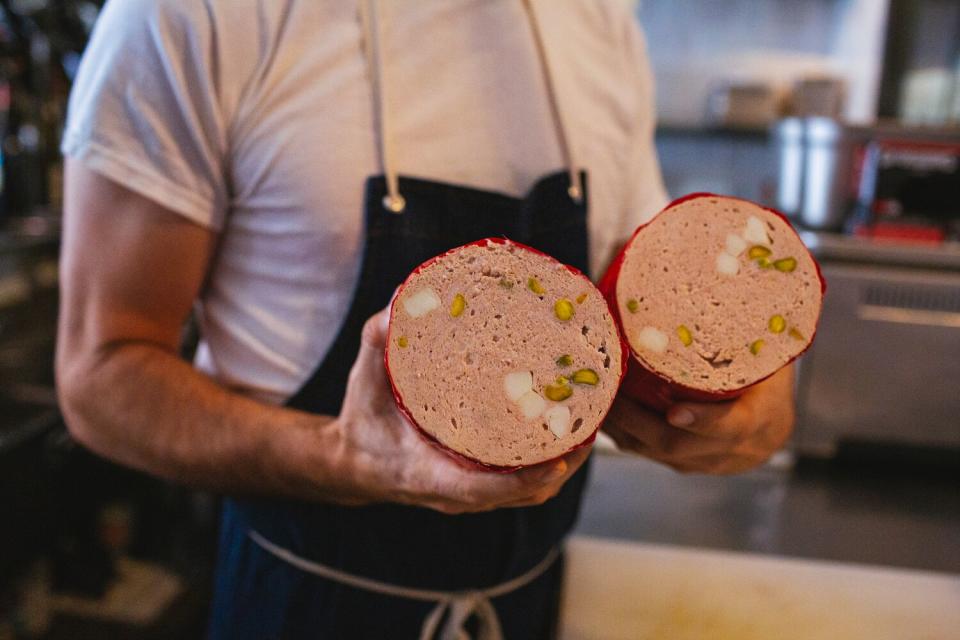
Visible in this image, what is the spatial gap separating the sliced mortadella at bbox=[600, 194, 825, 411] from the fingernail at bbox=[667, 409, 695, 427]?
0.02 metres

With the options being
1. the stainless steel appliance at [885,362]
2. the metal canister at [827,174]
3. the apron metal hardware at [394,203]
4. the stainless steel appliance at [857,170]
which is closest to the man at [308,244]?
the apron metal hardware at [394,203]

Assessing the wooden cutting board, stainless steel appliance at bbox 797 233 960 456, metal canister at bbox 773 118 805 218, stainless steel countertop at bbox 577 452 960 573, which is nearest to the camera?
the wooden cutting board

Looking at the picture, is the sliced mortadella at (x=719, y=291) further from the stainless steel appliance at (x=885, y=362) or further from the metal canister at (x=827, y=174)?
the metal canister at (x=827, y=174)

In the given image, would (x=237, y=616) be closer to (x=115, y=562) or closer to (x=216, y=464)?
(x=216, y=464)

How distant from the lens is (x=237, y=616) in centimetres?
85

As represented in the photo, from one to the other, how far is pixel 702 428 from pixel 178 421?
1.49 ft

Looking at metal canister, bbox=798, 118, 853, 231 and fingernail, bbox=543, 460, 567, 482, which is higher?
fingernail, bbox=543, 460, 567, 482

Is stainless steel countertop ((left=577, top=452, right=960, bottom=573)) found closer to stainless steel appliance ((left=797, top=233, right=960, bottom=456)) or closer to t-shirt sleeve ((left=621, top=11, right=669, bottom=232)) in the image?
stainless steel appliance ((left=797, top=233, right=960, bottom=456))

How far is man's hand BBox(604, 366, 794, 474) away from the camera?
586 millimetres

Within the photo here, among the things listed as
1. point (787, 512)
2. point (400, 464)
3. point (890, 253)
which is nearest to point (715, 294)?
point (400, 464)

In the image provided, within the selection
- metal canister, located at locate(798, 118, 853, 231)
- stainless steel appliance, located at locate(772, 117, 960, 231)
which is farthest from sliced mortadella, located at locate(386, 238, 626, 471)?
metal canister, located at locate(798, 118, 853, 231)

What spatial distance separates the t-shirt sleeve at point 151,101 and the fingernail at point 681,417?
449 millimetres

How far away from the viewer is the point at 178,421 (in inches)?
28.0

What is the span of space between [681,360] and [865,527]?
3.38 feet
